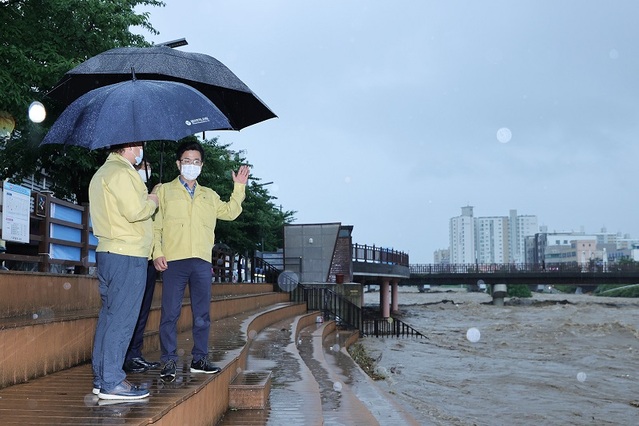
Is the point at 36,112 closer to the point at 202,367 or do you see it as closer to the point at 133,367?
the point at 133,367

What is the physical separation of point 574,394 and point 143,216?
1201 cm

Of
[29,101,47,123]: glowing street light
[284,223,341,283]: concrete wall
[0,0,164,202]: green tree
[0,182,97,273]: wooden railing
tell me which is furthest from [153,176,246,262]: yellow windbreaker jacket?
[284,223,341,283]: concrete wall

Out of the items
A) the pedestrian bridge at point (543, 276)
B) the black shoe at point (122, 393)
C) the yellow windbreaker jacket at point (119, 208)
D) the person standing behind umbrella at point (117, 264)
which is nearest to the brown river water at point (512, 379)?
the black shoe at point (122, 393)

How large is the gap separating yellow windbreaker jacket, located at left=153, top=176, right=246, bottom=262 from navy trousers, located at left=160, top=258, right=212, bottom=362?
8cm

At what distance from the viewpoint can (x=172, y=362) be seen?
16.0 ft

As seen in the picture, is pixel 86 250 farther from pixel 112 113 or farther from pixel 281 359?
pixel 112 113

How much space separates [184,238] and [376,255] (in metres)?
35.5

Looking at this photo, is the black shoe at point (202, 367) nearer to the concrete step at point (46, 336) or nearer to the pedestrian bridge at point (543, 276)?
the concrete step at point (46, 336)

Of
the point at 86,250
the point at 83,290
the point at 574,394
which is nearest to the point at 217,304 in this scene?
the point at 86,250

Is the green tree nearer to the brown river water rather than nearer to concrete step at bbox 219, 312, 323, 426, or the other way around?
concrete step at bbox 219, 312, 323, 426

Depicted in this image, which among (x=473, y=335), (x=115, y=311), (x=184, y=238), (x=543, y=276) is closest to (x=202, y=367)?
(x=184, y=238)

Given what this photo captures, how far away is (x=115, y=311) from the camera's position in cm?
399

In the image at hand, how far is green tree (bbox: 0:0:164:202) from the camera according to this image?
12.1 metres

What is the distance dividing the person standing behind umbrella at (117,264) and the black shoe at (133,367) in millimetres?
1069
